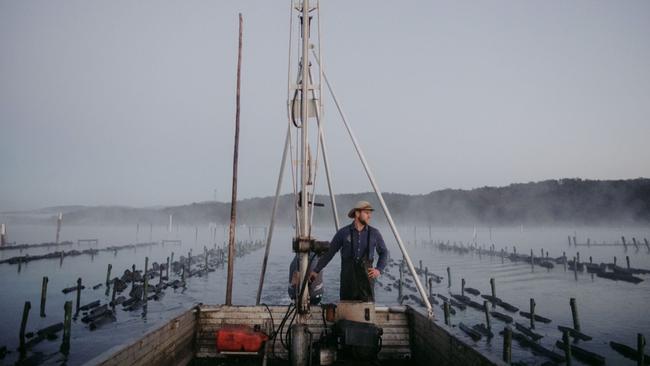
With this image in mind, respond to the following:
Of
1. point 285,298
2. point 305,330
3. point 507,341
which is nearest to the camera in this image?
point 305,330

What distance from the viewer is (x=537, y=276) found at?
142ft

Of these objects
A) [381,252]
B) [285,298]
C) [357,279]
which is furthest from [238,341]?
[285,298]

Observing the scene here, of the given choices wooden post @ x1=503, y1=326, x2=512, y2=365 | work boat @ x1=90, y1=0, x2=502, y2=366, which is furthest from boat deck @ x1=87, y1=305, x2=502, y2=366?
wooden post @ x1=503, y1=326, x2=512, y2=365

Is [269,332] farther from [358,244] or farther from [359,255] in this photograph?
[358,244]

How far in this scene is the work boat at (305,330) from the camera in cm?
550

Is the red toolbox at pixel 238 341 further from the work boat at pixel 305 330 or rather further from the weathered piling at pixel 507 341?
the weathered piling at pixel 507 341

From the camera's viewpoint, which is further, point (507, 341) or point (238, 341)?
point (507, 341)

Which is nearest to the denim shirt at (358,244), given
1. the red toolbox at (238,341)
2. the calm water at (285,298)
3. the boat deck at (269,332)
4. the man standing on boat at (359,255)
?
the man standing on boat at (359,255)

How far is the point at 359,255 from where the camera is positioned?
20.4 ft

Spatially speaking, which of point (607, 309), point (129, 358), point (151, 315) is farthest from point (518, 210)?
point (129, 358)

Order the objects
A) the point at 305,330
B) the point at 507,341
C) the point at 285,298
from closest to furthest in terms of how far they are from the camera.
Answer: the point at 305,330
the point at 507,341
the point at 285,298

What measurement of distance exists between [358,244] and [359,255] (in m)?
0.20

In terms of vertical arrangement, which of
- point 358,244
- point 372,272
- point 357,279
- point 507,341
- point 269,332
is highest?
point 358,244

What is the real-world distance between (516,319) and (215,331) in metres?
24.2
